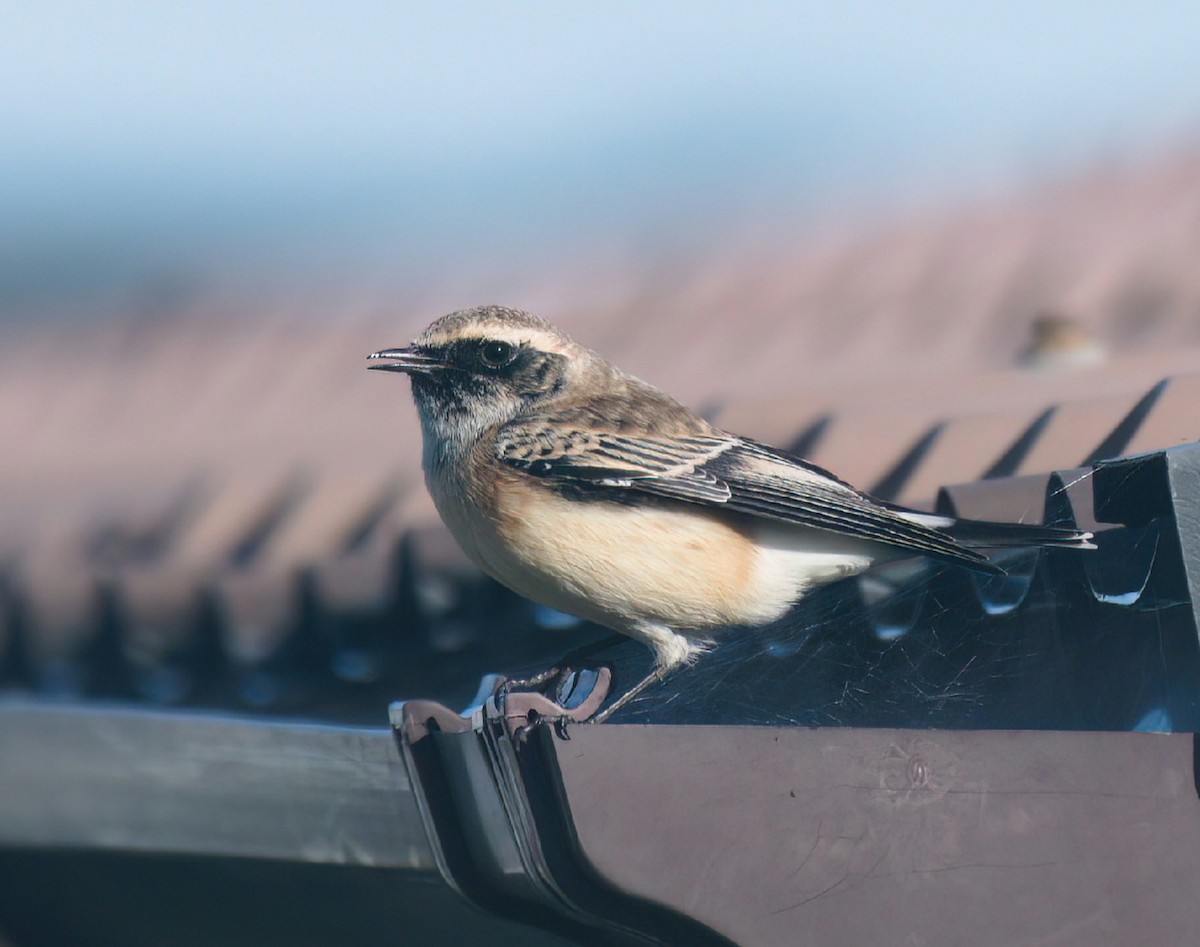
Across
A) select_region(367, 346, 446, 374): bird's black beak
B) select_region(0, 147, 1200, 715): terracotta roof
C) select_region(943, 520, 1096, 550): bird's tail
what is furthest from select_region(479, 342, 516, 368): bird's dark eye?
select_region(943, 520, 1096, 550): bird's tail

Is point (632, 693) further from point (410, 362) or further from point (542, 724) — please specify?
point (410, 362)

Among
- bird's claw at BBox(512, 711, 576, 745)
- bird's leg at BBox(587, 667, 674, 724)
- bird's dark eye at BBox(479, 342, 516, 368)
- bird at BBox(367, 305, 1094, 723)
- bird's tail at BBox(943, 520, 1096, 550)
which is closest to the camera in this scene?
bird's claw at BBox(512, 711, 576, 745)

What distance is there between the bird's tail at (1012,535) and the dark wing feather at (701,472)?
243 mm

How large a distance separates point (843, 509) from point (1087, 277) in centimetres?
311

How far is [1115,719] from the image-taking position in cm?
357

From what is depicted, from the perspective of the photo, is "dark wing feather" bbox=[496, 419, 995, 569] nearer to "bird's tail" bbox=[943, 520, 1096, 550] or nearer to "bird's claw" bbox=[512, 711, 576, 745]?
"bird's tail" bbox=[943, 520, 1096, 550]

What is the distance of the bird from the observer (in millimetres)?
4488

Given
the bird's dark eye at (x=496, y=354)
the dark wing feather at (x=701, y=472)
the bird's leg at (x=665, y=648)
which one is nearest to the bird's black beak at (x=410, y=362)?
the bird's dark eye at (x=496, y=354)

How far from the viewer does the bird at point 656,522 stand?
4.49 m

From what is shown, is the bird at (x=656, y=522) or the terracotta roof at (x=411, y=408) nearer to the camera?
the bird at (x=656, y=522)

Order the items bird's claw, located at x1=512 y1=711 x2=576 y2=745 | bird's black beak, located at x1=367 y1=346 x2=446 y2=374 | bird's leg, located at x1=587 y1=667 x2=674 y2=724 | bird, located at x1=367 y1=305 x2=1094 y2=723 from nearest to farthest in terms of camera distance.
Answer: bird's claw, located at x1=512 y1=711 x2=576 y2=745 < bird's leg, located at x1=587 y1=667 x2=674 y2=724 < bird, located at x1=367 y1=305 x2=1094 y2=723 < bird's black beak, located at x1=367 y1=346 x2=446 y2=374

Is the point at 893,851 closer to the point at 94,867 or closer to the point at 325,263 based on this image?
the point at 94,867

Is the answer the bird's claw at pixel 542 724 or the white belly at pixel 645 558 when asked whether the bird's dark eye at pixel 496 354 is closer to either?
the white belly at pixel 645 558

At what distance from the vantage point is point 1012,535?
3.88 metres
